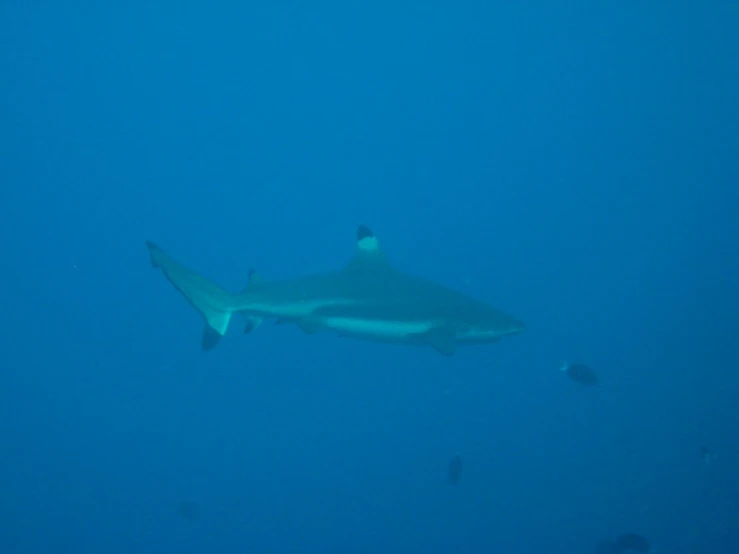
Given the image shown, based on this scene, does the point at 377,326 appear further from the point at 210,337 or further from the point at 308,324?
the point at 210,337

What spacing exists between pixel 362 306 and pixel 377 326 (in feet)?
0.91

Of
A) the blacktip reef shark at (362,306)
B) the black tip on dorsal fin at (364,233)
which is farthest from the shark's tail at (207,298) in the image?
the black tip on dorsal fin at (364,233)

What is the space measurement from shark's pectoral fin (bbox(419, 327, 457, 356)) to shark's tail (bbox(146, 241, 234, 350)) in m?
2.11

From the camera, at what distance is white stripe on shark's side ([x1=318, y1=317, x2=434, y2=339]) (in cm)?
612

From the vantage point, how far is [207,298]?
18.9 feet

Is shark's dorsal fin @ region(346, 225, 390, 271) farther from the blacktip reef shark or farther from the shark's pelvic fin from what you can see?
the shark's pelvic fin

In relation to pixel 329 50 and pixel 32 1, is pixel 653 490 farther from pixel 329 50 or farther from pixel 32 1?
pixel 32 1

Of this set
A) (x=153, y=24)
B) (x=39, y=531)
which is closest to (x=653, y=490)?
(x=39, y=531)

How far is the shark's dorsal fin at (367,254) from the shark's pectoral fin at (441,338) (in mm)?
930

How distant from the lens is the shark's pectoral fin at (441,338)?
6230 millimetres

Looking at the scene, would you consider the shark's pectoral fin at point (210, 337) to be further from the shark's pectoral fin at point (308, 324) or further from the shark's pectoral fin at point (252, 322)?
the shark's pectoral fin at point (308, 324)

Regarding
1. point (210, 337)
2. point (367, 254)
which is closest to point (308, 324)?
point (210, 337)

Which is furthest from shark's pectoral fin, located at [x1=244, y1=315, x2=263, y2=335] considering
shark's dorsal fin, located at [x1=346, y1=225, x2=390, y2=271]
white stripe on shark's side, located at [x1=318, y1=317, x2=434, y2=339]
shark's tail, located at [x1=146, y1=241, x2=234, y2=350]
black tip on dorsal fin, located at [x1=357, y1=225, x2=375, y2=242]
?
black tip on dorsal fin, located at [x1=357, y1=225, x2=375, y2=242]

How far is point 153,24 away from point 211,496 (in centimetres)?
2173
